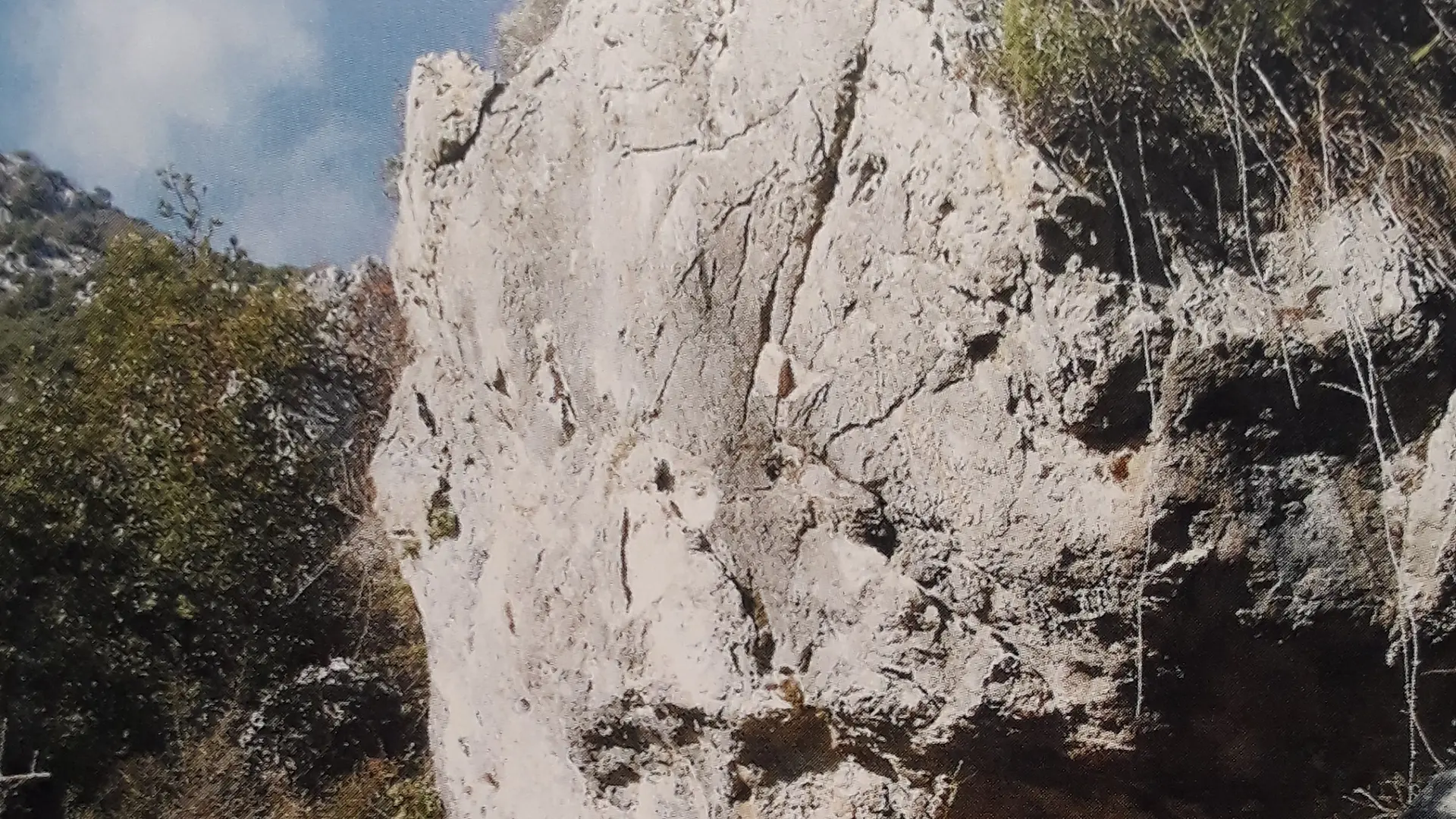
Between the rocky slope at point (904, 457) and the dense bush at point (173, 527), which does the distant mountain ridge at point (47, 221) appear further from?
the rocky slope at point (904, 457)

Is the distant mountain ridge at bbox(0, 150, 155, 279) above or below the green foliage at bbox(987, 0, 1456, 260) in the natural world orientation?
above

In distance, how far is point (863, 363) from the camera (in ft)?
7.24

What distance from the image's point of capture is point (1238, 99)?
1.96 m

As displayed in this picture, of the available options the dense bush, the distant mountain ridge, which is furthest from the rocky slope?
the distant mountain ridge

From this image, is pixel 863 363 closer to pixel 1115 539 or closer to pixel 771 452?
pixel 771 452

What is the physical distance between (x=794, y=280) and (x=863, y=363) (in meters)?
0.28

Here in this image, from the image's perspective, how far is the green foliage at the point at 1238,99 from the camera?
1938 mm

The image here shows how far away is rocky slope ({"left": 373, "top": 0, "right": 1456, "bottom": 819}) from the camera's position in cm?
190

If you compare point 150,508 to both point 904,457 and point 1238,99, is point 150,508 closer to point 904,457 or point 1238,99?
point 904,457

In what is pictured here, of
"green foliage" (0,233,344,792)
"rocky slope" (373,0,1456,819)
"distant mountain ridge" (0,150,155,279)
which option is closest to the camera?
"rocky slope" (373,0,1456,819)

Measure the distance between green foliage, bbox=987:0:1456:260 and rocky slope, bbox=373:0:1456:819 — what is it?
10 cm

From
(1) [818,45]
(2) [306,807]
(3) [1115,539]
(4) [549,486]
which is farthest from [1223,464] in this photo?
(2) [306,807]

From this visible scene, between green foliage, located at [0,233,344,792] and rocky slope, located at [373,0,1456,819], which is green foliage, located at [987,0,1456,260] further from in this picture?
green foliage, located at [0,233,344,792]

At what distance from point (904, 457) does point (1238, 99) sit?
1019mm
